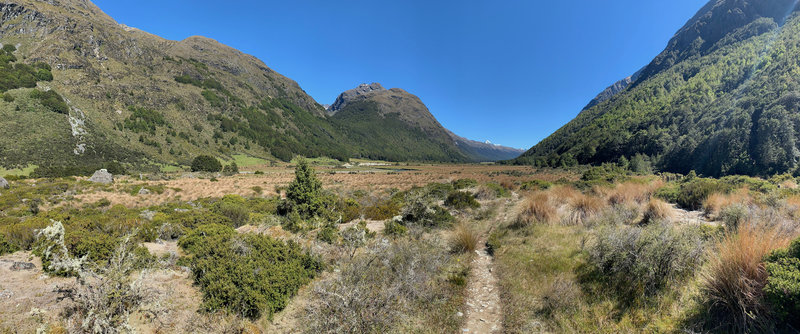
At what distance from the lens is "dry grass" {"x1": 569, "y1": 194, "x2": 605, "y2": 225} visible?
8.32m

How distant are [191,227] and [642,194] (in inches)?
674

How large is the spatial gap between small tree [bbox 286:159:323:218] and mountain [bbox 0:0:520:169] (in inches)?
1844

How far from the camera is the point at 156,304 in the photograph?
3717 mm

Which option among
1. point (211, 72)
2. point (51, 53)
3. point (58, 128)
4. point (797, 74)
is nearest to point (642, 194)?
point (797, 74)

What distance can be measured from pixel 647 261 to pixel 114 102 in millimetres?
97113

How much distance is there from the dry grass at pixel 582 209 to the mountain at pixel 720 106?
39.3m

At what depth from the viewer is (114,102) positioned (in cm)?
6300

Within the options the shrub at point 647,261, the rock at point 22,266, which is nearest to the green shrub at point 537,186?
the shrub at point 647,261

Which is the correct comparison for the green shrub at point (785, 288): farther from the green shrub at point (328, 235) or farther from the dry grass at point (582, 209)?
the green shrub at point (328, 235)

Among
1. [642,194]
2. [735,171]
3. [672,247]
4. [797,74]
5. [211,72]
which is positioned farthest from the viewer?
[211,72]

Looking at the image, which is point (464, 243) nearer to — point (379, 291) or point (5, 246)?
point (379, 291)

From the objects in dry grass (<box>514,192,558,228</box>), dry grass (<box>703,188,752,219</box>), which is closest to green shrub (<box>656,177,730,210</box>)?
dry grass (<box>703,188,752,219</box>)

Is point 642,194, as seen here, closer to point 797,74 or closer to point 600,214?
point 600,214

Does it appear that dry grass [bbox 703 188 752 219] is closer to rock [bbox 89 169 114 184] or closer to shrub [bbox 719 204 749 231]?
shrub [bbox 719 204 749 231]
